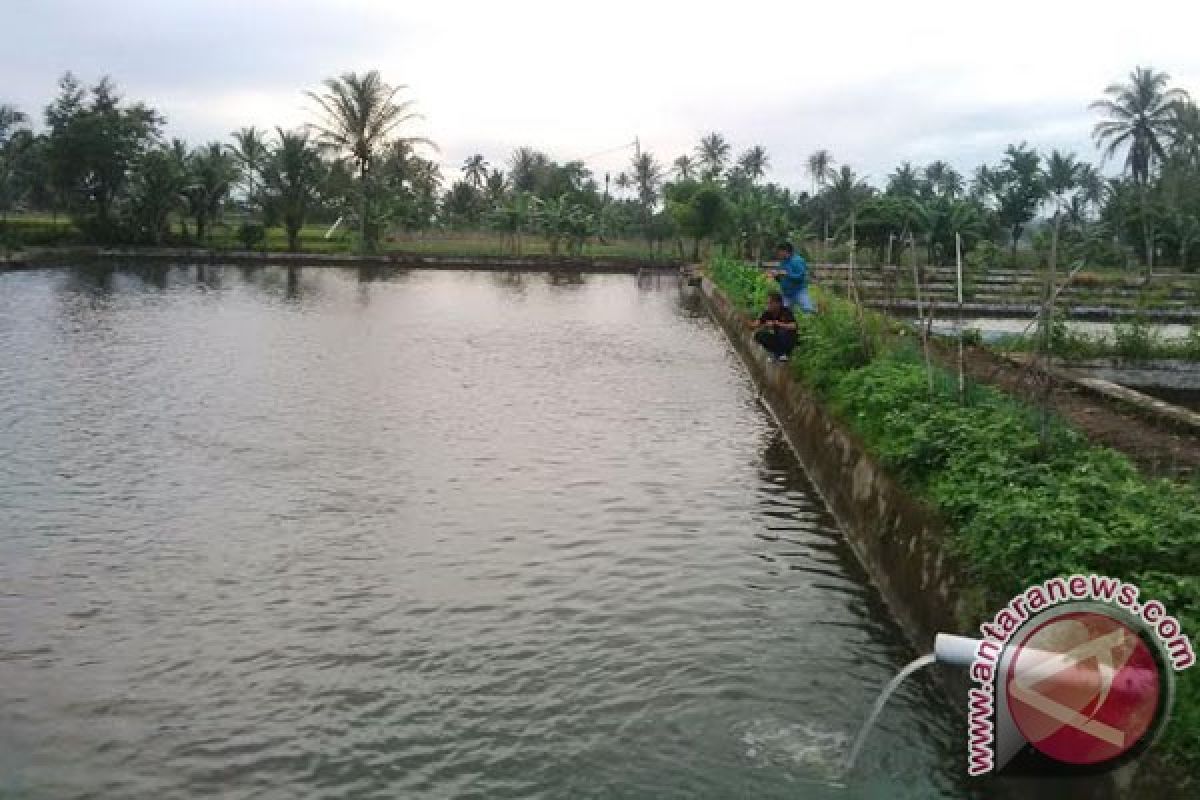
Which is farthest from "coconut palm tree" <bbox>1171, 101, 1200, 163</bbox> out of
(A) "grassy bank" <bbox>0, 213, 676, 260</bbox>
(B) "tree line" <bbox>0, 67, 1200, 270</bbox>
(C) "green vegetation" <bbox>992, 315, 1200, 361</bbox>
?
(C) "green vegetation" <bbox>992, 315, 1200, 361</bbox>

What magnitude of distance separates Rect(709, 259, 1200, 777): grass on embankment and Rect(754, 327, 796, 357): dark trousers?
160 inches

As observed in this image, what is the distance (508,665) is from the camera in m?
5.87

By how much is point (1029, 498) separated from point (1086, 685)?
1.99 m

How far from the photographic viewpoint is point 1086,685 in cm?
379

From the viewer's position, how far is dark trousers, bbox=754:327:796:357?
1380cm

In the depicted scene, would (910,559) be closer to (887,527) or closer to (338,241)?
(887,527)

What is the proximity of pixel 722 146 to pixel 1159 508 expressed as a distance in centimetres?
8332

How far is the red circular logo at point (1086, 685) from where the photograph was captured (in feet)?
12.5

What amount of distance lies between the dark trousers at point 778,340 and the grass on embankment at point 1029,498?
4.08m

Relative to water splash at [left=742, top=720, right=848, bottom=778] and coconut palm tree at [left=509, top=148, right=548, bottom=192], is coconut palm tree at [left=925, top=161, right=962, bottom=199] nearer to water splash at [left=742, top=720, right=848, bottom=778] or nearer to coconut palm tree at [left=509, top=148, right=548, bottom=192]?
coconut palm tree at [left=509, top=148, right=548, bottom=192]

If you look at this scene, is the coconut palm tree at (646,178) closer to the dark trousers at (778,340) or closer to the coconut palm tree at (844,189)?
the coconut palm tree at (844,189)

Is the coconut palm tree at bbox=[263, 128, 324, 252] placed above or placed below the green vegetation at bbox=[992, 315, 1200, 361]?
above

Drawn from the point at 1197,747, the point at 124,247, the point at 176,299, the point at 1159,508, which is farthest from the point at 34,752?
the point at 124,247

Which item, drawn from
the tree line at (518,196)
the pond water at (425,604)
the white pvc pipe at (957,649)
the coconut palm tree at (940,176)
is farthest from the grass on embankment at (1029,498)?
the coconut palm tree at (940,176)
